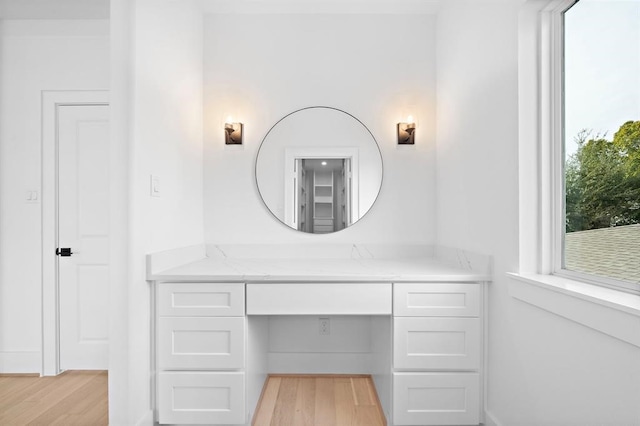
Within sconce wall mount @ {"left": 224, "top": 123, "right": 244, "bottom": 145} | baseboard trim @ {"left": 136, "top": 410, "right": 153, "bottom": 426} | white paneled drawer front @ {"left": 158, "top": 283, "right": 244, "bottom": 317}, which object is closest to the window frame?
white paneled drawer front @ {"left": 158, "top": 283, "right": 244, "bottom": 317}

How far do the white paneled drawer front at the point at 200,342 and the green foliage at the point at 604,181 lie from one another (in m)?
1.57

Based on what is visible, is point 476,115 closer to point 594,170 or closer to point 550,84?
point 550,84

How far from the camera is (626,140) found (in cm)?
119

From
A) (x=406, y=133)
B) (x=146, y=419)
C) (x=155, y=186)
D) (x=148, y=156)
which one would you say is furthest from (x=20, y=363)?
(x=406, y=133)

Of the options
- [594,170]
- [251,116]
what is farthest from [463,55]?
[251,116]

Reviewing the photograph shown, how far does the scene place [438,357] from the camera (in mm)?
1870

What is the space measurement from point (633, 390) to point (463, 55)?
178cm

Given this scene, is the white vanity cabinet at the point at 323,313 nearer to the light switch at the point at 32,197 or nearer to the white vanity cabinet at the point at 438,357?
the white vanity cabinet at the point at 438,357

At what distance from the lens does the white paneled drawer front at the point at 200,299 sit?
1.89 meters

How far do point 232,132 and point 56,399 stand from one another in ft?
6.51

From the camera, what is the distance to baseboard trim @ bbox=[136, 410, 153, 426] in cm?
180

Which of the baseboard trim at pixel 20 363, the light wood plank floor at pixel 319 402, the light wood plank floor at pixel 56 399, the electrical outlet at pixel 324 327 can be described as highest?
the electrical outlet at pixel 324 327

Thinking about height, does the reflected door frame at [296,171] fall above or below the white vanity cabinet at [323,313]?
above

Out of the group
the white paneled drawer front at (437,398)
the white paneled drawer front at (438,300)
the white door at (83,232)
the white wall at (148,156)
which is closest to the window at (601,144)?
the white paneled drawer front at (438,300)
